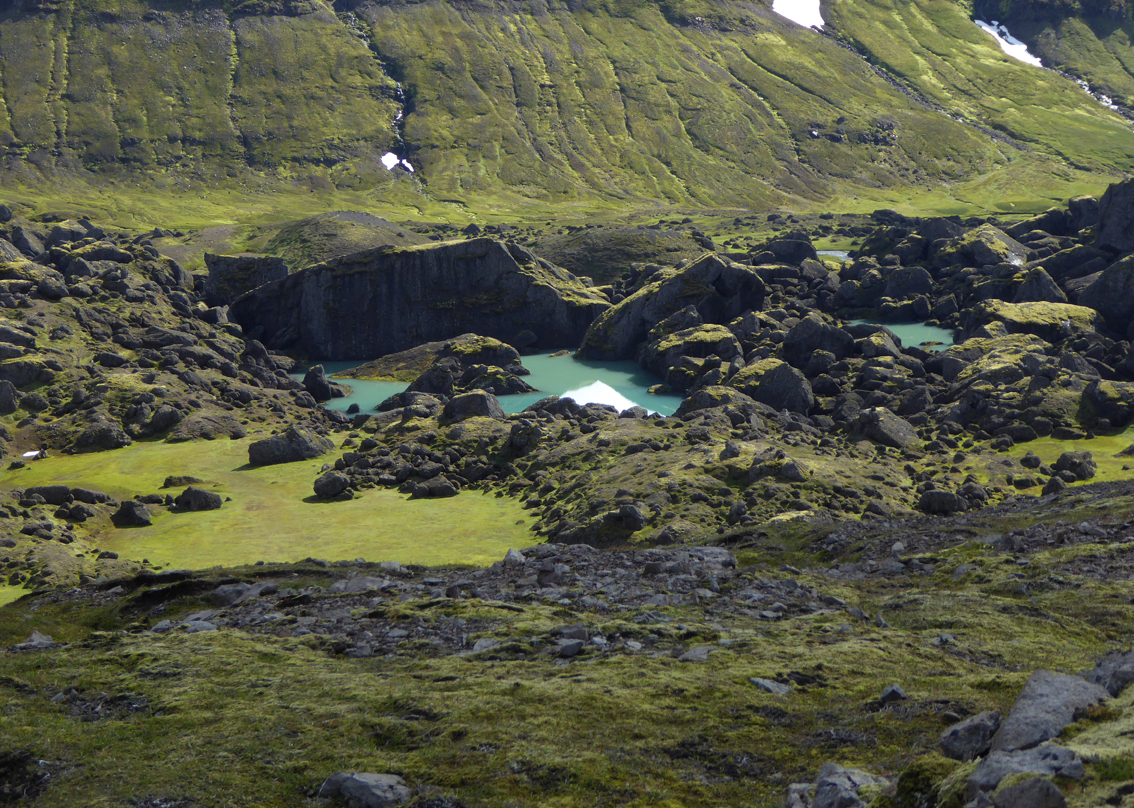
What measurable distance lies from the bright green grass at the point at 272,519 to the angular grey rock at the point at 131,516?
0.81 m

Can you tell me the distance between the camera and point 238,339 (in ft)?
403

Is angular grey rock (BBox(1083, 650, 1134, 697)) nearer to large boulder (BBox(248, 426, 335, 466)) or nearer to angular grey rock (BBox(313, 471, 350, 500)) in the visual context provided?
angular grey rock (BBox(313, 471, 350, 500))

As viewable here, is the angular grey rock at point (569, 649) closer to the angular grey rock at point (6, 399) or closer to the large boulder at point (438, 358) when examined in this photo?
the angular grey rock at point (6, 399)

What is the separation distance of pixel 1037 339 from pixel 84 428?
97337 mm

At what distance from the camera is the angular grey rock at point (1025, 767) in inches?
457

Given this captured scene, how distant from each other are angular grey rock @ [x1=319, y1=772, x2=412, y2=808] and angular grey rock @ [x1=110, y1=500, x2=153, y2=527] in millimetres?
53678

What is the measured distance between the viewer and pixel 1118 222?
12581 cm

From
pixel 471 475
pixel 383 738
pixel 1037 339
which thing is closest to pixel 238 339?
pixel 471 475

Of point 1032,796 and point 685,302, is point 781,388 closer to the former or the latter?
point 685,302

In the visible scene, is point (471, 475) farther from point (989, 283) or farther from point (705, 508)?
point (989, 283)

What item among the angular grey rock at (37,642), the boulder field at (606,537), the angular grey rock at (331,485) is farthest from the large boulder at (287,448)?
the angular grey rock at (37,642)

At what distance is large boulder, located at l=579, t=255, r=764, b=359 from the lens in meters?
125

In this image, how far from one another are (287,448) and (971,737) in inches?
2853

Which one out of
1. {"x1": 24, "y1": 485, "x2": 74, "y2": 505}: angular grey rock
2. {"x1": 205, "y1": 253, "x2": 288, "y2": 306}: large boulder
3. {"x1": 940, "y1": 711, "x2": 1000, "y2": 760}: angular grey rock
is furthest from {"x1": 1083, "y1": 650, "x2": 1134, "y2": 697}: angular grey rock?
{"x1": 205, "y1": 253, "x2": 288, "y2": 306}: large boulder
